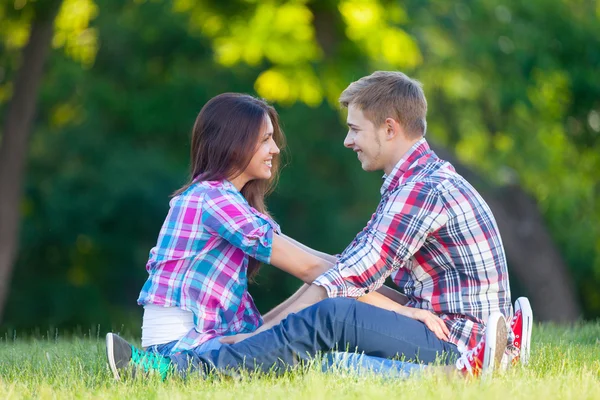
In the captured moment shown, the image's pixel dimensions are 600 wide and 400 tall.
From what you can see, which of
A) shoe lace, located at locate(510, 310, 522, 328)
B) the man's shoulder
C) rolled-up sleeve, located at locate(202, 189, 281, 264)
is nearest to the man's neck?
the man's shoulder

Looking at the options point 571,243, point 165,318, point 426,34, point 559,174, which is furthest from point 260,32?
point 165,318

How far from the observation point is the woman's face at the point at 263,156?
4723 mm

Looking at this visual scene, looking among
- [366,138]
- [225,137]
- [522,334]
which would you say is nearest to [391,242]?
[366,138]

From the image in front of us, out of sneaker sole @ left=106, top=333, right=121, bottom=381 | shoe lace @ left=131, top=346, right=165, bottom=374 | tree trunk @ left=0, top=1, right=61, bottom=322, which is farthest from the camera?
tree trunk @ left=0, top=1, right=61, bottom=322

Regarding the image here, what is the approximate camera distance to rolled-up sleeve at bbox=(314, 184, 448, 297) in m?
4.25

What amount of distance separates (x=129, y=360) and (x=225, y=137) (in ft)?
3.98

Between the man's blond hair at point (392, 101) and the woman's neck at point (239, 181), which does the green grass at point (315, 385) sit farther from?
the man's blond hair at point (392, 101)

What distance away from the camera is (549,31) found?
14.2 metres

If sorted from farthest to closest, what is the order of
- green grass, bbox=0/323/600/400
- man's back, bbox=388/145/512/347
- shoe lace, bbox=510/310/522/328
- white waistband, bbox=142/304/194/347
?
1. shoe lace, bbox=510/310/522/328
2. white waistband, bbox=142/304/194/347
3. man's back, bbox=388/145/512/347
4. green grass, bbox=0/323/600/400

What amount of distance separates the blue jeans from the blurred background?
10.4 m

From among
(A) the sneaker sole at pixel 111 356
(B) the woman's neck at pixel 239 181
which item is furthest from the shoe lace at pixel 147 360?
(B) the woman's neck at pixel 239 181

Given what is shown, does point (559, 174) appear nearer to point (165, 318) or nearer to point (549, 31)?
point (549, 31)

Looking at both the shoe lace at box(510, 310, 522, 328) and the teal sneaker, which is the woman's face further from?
the shoe lace at box(510, 310, 522, 328)

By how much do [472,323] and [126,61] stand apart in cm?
1347
